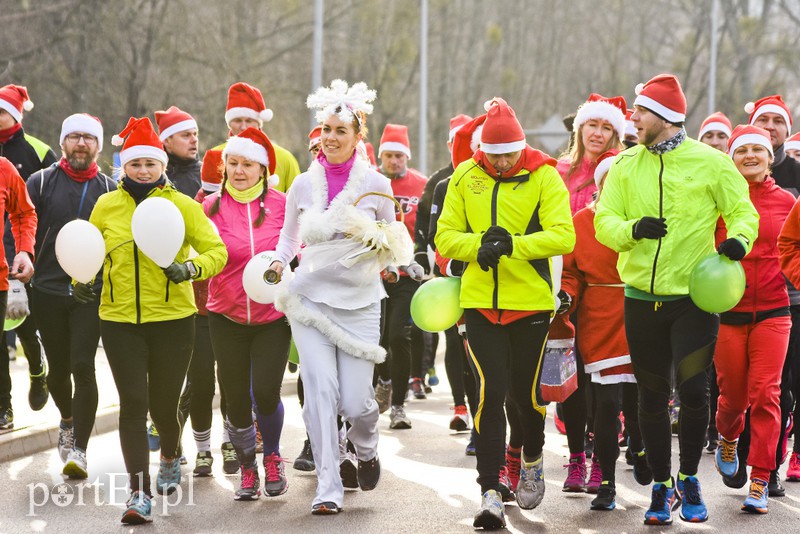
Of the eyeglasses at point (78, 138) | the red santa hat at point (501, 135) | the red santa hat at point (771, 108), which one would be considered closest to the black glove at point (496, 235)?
the red santa hat at point (501, 135)

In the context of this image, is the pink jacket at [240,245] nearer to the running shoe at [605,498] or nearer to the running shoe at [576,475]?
the running shoe at [576,475]

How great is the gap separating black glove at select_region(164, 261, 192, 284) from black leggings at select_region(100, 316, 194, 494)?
1.15ft

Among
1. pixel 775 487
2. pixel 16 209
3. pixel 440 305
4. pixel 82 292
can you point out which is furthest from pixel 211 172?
pixel 775 487

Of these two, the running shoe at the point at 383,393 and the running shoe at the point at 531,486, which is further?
the running shoe at the point at 383,393

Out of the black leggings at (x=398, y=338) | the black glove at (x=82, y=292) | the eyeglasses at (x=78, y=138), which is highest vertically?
the eyeglasses at (x=78, y=138)

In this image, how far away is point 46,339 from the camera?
28.3 ft

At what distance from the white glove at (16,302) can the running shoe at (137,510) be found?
2333 mm

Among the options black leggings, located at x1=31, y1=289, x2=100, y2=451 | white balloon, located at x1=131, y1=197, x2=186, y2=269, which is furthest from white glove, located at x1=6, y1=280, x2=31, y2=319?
white balloon, located at x1=131, y1=197, x2=186, y2=269

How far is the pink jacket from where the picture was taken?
7.75 metres

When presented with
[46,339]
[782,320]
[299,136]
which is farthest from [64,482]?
[299,136]

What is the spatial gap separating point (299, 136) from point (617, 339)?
24496mm

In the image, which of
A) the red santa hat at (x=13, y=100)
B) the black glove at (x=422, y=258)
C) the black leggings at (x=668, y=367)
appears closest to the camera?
the black leggings at (x=668, y=367)

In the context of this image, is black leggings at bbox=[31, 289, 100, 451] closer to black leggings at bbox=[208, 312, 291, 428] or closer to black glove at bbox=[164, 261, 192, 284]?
black leggings at bbox=[208, 312, 291, 428]

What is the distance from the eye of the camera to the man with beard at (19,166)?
32.3 feet
